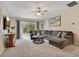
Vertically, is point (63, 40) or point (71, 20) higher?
point (71, 20)

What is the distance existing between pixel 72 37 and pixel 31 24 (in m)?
6.23

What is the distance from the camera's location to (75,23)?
6.48 metres

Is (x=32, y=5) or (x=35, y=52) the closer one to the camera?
(x=35, y=52)

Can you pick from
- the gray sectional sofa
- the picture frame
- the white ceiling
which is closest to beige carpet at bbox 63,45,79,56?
the gray sectional sofa

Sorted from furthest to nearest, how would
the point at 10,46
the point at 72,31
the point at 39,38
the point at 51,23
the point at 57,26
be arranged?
the point at 51,23, the point at 57,26, the point at 39,38, the point at 72,31, the point at 10,46

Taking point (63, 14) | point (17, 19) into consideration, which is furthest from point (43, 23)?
point (63, 14)

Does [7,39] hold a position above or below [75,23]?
below

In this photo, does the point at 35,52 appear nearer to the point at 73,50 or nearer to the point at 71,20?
the point at 73,50

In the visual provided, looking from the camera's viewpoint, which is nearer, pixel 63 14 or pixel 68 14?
pixel 68 14

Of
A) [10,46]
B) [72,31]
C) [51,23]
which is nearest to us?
[10,46]

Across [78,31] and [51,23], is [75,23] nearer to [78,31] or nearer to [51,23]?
[78,31]

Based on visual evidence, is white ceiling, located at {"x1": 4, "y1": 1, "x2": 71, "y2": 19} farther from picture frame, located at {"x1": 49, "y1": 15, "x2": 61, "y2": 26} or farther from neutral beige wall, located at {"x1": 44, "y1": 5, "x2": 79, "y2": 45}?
picture frame, located at {"x1": 49, "y1": 15, "x2": 61, "y2": 26}

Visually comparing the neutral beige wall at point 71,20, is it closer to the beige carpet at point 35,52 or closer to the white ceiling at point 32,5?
the white ceiling at point 32,5

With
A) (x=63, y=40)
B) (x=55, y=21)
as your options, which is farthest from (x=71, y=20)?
(x=55, y=21)
